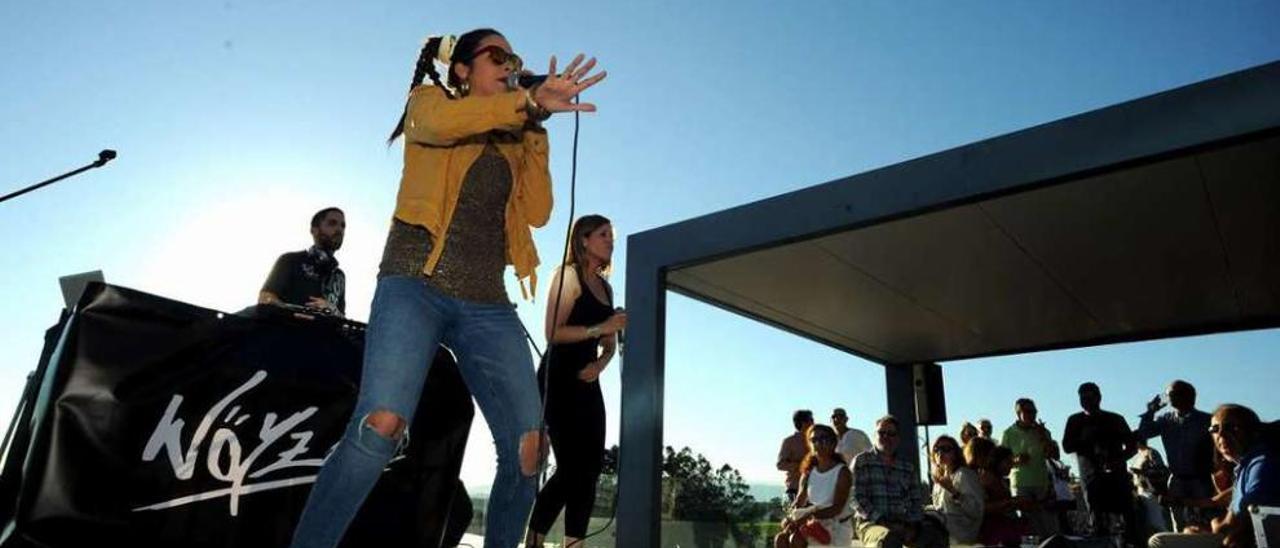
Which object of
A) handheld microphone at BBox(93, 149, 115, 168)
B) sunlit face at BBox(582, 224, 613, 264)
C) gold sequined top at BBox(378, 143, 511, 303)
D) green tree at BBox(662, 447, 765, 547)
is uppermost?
handheld microphone at BBox(93, 149, 115, 168)

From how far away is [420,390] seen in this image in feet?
6.02

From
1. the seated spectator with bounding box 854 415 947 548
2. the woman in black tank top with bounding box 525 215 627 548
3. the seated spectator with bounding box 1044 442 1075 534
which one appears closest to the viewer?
the woman in black tank top with bounding box 525 215 627 548

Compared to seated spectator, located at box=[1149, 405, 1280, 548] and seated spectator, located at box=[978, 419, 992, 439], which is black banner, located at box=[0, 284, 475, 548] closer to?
seated spectator, located at box=[1149, 405, 1280, 548]

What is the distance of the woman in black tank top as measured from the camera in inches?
113

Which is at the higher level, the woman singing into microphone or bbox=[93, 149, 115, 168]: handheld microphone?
bbox=[93, 149, 115, 168]: handheld microphone

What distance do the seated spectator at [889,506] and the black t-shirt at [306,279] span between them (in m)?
4.07

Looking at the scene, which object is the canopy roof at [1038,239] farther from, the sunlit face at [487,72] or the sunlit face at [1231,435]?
the sunlit face at [487,72]

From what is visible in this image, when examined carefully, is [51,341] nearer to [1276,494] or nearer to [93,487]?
[93,487]

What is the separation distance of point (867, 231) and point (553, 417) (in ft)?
11.5

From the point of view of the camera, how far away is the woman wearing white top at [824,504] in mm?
5898

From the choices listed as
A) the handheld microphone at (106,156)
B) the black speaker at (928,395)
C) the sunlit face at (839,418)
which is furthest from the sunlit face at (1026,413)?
the handheld microphone at (106,156)

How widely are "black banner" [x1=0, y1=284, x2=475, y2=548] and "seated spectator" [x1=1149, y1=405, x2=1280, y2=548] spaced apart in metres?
4.58

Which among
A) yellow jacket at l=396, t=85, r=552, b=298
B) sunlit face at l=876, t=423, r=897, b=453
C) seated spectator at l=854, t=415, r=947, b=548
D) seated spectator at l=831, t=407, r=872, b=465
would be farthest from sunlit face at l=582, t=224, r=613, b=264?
seated spectator at l=831, t=407, r=872, b=465

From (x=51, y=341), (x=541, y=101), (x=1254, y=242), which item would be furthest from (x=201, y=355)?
(x=1254, y=242)
